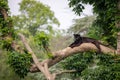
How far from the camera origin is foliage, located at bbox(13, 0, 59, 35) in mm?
25953

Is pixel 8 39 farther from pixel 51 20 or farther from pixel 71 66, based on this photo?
pixel 51 20

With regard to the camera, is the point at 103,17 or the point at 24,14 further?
the point at 24,14

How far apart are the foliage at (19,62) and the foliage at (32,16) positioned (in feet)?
58.3

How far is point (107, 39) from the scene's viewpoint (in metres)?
10.2

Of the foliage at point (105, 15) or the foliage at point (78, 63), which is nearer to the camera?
the foliage at point (105, 15)

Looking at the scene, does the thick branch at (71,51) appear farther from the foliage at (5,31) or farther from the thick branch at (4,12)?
the thick branch at (4,12)

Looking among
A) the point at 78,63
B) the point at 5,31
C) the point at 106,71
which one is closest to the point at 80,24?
the point at 78,63

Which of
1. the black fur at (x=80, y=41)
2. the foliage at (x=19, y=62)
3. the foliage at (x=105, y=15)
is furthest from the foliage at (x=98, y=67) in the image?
the foliage at (x=19, y=62)

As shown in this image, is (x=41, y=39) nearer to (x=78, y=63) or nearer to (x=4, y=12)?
(x=4, y=12)

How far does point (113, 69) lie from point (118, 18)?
5.84ft

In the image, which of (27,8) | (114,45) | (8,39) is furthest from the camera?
(27,8)

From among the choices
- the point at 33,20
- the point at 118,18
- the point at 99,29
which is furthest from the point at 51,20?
the point at 118,18

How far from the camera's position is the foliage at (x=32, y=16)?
2595cm

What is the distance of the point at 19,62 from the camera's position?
812cm
